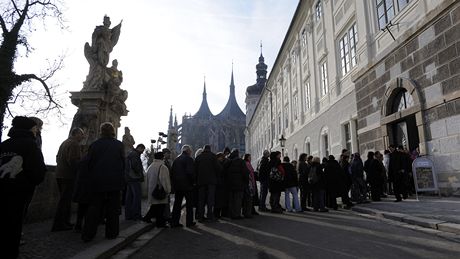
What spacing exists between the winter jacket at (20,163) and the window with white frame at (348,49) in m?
15.1

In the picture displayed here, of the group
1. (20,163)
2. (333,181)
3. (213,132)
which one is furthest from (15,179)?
(213,132)

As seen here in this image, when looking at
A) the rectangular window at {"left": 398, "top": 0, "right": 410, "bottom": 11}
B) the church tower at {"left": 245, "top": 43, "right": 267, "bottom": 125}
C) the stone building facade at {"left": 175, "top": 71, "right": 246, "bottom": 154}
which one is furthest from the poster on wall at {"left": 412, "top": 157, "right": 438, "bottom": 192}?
the stone building facade at {"left": 175, "top": 71, "right": 246, "bottom": 154}

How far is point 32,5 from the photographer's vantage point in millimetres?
20531

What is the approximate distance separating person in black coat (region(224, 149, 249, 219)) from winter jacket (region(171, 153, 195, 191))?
1.36m

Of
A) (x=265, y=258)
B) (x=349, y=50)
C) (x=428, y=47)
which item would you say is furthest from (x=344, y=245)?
(x=349, y=50)

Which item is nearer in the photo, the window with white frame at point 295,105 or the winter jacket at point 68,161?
the winter jacket at point 68,161

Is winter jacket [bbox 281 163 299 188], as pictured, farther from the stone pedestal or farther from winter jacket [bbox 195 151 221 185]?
the stone pedestal

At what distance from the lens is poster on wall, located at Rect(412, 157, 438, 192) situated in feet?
33.8

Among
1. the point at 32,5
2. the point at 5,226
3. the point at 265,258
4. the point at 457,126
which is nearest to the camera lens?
the point at 5,226

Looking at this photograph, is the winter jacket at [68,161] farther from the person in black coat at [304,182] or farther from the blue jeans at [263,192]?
the person in black coat at [304,182]

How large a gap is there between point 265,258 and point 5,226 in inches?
124

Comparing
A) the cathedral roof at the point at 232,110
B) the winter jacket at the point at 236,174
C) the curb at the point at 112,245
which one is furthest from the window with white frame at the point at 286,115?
the cathedral roof at the point at 232,110

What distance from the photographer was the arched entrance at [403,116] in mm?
11273

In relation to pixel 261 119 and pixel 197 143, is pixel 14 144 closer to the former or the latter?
pixel 261 119
